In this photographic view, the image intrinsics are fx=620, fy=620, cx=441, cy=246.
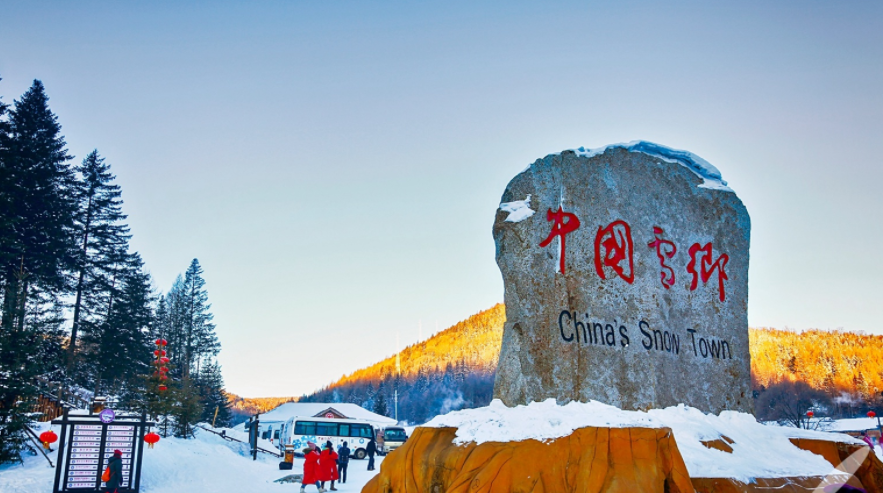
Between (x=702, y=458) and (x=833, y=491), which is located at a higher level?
(x=702, y=458)

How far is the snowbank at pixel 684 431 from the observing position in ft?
22.8

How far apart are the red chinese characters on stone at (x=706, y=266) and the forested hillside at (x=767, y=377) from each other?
7138cm

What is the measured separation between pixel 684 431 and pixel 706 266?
9.73 feet

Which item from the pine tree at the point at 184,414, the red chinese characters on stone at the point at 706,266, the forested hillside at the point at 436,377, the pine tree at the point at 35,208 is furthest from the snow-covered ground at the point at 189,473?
the forested hillside at the point at 436,377

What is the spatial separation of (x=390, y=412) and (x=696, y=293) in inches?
3845

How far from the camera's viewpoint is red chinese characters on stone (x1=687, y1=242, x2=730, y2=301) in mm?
9375

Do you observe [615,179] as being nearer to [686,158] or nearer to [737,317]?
[686,158]

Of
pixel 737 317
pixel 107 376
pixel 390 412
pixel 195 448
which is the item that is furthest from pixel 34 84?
pixel 390 412

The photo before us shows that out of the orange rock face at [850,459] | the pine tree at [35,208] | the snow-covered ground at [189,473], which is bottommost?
the snow-covered ground at [189,473]

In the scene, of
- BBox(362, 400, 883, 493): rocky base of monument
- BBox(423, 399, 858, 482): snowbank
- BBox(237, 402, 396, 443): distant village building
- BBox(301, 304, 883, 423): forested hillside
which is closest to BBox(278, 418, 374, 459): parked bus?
BBox(237, 402, 396, 443): distant village building

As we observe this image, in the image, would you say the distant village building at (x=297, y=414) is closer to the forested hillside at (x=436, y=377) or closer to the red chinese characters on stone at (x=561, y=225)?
the forested hillside at (x=436, y=377)

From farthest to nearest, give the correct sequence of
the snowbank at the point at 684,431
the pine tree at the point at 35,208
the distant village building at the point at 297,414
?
1. the distant village building at the point at 297,414
2. the pine tree at the point at 35,208
3. the snowbank at the point at 684,431

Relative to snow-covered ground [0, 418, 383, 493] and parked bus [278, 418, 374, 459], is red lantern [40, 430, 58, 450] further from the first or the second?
parked bus [278, 418, 374, 459]

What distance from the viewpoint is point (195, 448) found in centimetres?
2878
